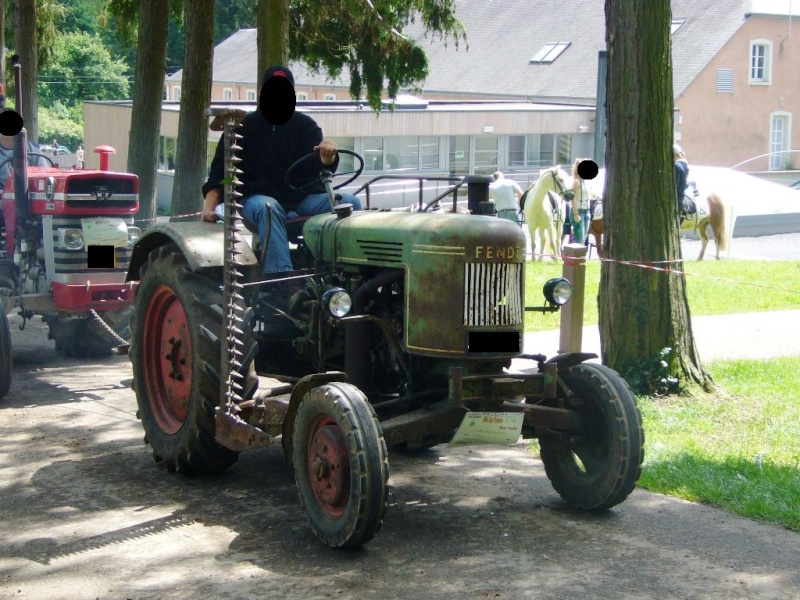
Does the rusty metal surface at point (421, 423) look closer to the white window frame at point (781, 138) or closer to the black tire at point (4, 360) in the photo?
the black tire at point (4, 360)

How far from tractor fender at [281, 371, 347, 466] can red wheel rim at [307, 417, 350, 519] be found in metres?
0.20

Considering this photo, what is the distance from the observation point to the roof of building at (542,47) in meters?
49.0

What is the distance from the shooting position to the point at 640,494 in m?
7.01

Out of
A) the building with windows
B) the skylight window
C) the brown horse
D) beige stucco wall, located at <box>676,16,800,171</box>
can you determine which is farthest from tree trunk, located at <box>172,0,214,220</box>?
the skylight window

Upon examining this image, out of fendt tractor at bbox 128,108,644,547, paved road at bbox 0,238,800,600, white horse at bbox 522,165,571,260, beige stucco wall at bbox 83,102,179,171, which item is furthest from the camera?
beige stucco wall at bbox 83,102,179,171

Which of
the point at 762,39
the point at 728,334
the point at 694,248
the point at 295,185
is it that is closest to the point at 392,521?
the point at 295,185

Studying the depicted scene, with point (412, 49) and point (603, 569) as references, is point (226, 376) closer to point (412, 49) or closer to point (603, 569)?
point (603, 569)

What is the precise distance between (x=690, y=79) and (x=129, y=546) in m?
43.7

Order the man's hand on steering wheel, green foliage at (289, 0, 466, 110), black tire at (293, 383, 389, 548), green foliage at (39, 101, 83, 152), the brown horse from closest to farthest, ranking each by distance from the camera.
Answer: black tire at (293, 383, 389, 548) < the man's hand on steering wheel < green foliage at (289, 0, 466, 110) < the brown horse < green foliage at (39, 101, 83, 152)

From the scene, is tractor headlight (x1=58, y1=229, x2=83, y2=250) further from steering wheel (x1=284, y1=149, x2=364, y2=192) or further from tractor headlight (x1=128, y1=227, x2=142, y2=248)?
steering wheel (x1=284, y1=149, x2=364, y2=192)

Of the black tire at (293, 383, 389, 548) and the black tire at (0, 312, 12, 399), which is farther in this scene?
the black tire at (0, 312, 12, 399)

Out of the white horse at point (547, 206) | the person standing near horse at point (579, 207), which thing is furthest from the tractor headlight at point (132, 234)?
the person standing near horse at point (579, 207)

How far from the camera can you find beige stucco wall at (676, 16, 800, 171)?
4756 cm

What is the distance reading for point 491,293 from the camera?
614cm
